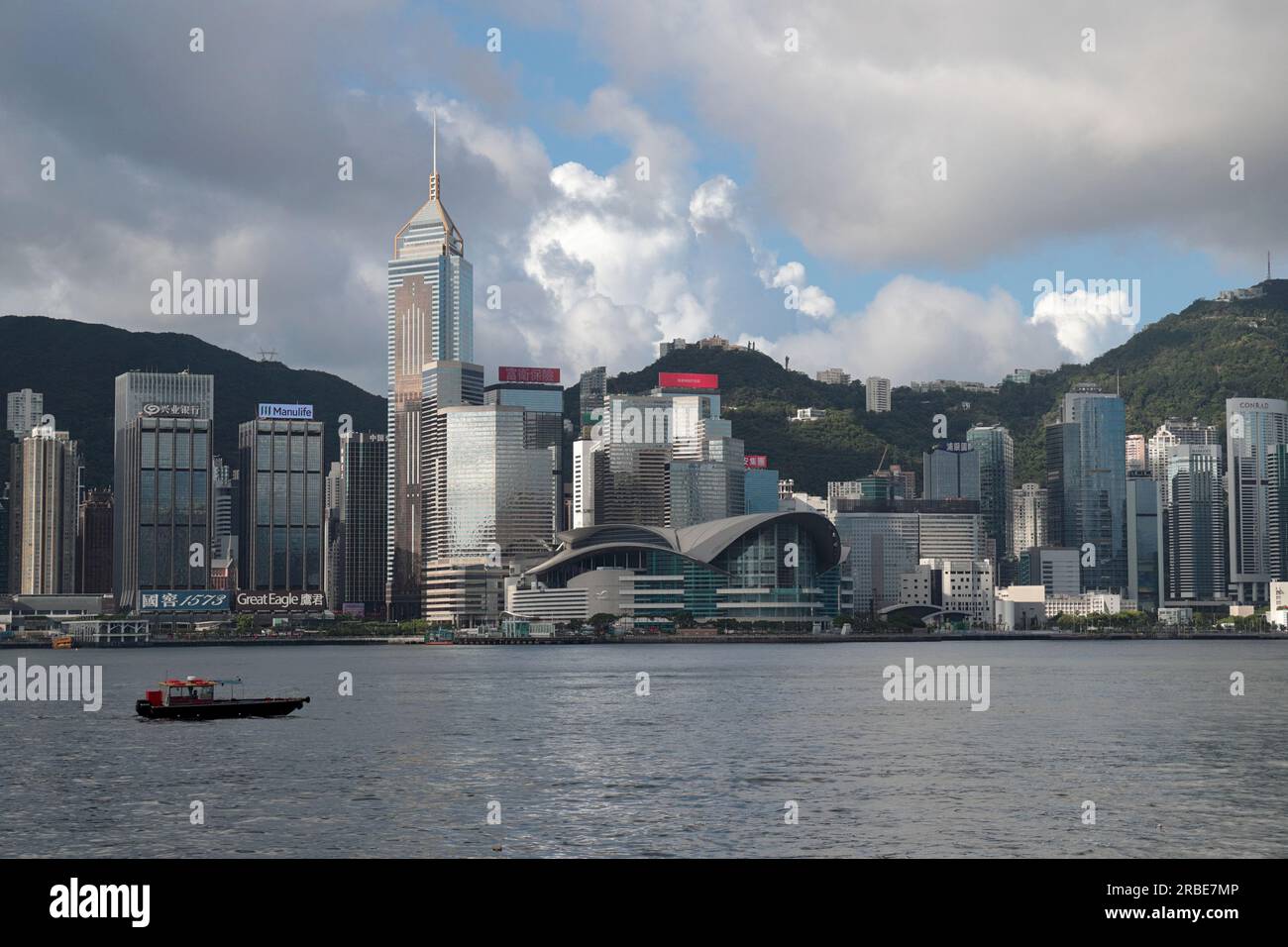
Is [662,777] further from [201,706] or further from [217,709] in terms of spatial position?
[217,709]

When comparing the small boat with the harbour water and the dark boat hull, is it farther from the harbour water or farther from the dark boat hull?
the harbour water

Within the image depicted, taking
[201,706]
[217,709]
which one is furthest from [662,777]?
[217,709]

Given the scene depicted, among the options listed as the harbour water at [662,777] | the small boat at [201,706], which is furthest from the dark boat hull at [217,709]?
the harbour water at [662,777]
